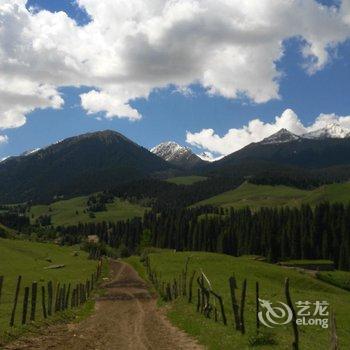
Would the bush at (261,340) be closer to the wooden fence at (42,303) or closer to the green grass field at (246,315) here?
the green grass field at (246,315)

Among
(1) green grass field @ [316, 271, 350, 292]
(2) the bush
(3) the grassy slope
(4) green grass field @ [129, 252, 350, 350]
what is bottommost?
(1) green grass field @ [316, 271, 350, 292]

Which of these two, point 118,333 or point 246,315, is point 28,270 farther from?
point 118,333

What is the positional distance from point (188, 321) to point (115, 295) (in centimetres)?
2712

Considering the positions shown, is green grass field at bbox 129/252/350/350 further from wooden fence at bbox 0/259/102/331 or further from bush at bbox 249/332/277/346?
wooden fence at bbox 0/259/102/331

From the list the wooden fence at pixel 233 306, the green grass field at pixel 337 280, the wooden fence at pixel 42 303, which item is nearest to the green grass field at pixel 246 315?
the wooden fence at pixel 233 306

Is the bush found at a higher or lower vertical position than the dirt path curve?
higher

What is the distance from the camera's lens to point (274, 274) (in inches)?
3637

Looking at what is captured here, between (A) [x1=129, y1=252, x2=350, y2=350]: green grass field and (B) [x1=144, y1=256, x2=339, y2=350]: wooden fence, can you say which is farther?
(A) [x1=129, y1=252, x2=350, y2=350]: green grass field

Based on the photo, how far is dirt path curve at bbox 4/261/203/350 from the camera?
2658 cm

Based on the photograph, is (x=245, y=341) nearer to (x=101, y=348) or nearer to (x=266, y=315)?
(x=101, y=348)

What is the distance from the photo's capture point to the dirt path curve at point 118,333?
2658cm

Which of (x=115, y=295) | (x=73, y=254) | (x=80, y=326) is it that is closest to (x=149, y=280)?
(x=115, y=295)

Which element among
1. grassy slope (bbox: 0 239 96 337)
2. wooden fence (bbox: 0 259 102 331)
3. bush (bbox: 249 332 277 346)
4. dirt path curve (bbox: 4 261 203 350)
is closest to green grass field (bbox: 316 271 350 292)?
grassy slope (bbox: 0 239 96 337)

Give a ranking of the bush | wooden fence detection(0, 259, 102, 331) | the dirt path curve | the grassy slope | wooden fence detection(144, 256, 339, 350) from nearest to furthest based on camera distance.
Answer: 1. wooden fence detection(144, 256, 339, 350)
2. the bush
3. the dirt path curve
4. wooden fence detection(0, 259, 102, 331)
5. the grassy slope
